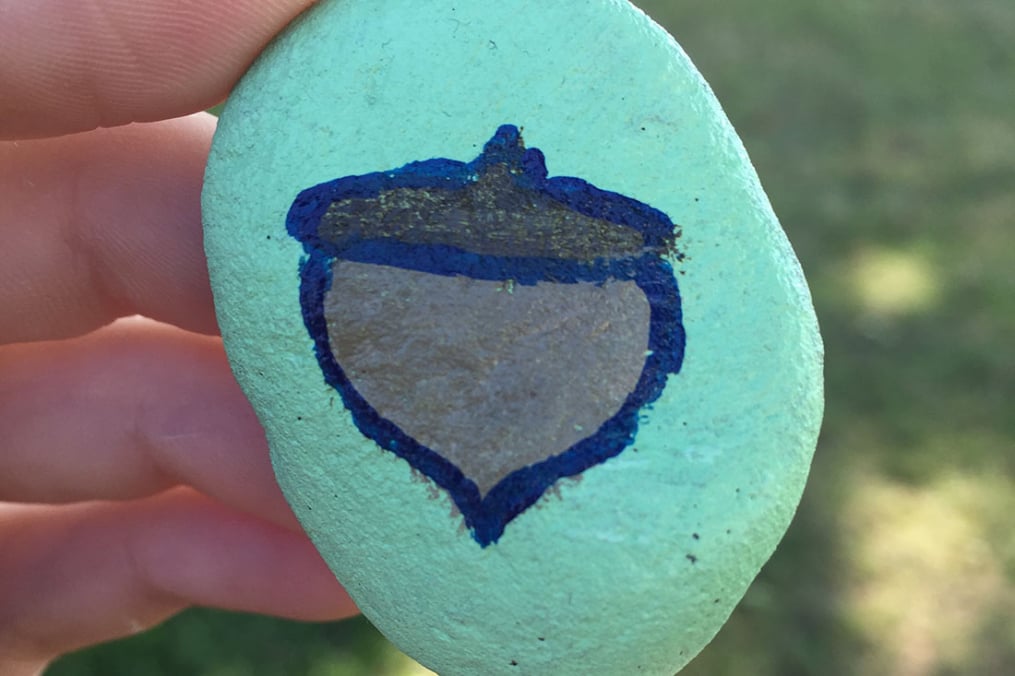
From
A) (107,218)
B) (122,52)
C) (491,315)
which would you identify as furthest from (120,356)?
(491,315)

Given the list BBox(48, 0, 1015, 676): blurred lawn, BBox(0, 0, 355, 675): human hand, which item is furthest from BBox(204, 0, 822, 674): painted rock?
BBox(48, 0, 1015, 676): blurred lawn

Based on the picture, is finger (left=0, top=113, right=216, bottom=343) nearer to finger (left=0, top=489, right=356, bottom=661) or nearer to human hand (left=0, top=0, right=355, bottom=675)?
human hand (left=0, top=0, right=355, bottom=675)

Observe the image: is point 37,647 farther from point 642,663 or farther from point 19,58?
point 642,663

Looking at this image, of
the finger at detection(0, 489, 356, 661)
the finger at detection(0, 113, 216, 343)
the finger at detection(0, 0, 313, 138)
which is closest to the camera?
the finger at detection(0, 0, 313, 138)

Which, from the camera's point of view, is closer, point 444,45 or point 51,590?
point 444,45

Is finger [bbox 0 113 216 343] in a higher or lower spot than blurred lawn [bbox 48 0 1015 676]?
higher

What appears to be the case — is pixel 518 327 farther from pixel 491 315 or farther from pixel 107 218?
pixel 107 218

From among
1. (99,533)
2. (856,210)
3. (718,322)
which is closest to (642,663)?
A: (718,322)
